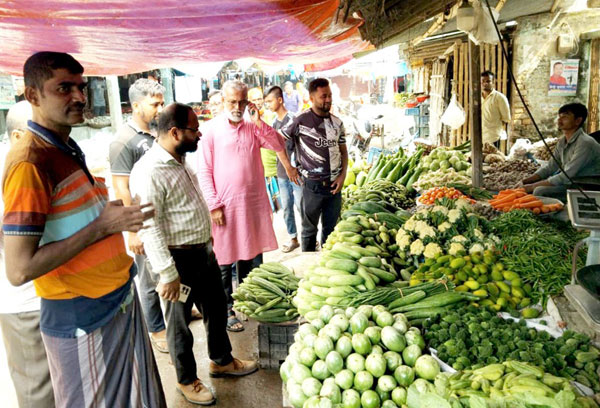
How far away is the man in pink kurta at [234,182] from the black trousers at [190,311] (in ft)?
3.01

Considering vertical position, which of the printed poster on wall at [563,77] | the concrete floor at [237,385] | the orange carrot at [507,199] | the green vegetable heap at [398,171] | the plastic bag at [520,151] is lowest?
the concrete floor at [237,385]

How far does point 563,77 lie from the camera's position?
357 inches

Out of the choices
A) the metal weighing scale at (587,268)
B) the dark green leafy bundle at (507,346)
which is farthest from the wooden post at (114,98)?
the metal weighing scale at (587,268)

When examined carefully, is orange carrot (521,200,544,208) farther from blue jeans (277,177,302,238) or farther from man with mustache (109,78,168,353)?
man with mustache (109,78,168,353)

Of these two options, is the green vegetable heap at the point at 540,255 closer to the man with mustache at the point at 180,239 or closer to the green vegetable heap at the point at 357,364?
the green vegetable heap at the point at 357,364

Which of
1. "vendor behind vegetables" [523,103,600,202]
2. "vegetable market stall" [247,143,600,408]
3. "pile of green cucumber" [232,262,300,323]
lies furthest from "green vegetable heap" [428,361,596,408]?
"vendor behind vegetables" [523,103,600,202]

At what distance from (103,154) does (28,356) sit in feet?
26.7

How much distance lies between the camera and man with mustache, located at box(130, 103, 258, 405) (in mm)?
2885

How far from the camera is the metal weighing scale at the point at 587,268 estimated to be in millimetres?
1923

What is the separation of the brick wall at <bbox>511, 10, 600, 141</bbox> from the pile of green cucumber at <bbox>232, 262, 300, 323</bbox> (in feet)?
24.9

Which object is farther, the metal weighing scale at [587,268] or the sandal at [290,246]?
the sandal at [290,246]

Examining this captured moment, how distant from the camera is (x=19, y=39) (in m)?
3.71

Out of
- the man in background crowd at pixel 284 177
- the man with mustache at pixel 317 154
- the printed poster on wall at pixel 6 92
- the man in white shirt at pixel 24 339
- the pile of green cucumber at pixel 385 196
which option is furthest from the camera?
the printed poster on wall at pixel 6 92

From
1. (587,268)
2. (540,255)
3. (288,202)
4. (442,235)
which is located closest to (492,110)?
(288,202)
